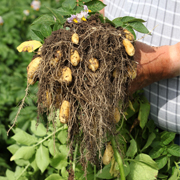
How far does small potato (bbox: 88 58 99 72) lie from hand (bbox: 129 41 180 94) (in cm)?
21

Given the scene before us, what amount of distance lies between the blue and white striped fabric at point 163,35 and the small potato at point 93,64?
40 centimetres

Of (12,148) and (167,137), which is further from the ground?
(167,137)

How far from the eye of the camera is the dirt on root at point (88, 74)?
79 cm

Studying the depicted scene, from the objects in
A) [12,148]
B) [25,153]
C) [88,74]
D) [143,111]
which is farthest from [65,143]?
[88,74]

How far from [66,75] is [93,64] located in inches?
3.9

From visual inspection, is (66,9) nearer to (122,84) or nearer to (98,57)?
(98,57)

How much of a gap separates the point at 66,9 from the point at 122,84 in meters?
0.37

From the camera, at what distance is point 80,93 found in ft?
2.65

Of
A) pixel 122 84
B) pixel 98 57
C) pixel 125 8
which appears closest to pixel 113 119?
pixel 122 84

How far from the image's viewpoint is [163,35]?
108cm

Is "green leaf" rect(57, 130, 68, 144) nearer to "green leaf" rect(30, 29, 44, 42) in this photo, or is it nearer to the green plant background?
the green plant background

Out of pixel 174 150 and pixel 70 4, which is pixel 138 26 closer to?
pixel 70 4

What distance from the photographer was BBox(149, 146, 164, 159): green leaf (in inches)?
47.0

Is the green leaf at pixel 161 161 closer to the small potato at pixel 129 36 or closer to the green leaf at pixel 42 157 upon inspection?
the green leaf at pixel 42 157
